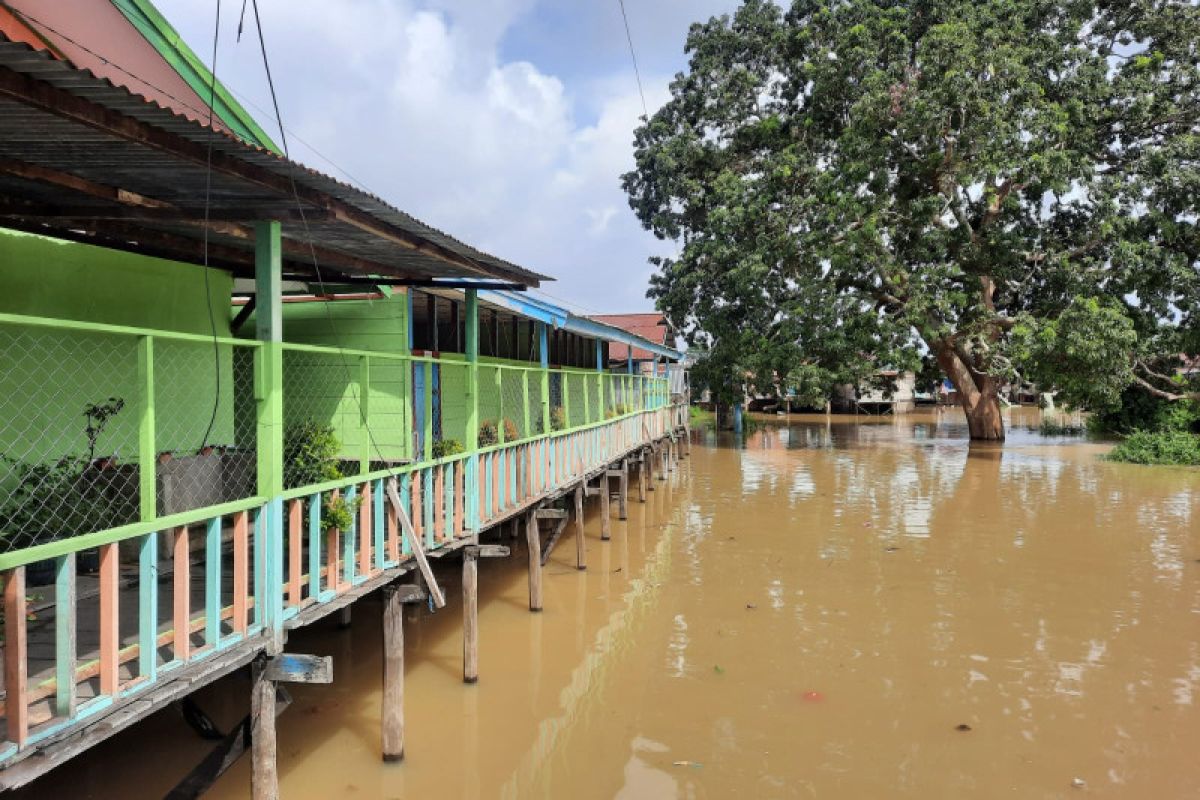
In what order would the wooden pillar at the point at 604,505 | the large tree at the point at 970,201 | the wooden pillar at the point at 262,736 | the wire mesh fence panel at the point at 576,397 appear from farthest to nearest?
the large tree at the point at 970,201 → the wire mesh fence panel at the point at 576,397 → the wooden pillar at the point at 604,505 → the wooden pillar at the point at 262,736

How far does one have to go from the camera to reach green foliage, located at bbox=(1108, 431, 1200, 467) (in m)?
23.0

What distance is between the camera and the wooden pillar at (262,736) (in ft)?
13.5

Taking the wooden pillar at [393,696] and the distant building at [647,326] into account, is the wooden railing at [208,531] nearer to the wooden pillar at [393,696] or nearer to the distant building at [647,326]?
the wooden pillar at [393,696]

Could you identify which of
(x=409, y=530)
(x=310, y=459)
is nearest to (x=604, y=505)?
(x=409, y=530)

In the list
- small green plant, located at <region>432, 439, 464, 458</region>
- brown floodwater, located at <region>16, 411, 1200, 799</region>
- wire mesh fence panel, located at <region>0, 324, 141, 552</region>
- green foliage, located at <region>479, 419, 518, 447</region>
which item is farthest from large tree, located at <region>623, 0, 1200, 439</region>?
wire mesh fence panel, located at <region>0, 324, 141, 552</region>

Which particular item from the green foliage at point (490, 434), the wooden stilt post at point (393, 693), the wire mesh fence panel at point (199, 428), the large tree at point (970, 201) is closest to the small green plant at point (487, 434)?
the green foliage at point (490, 434)

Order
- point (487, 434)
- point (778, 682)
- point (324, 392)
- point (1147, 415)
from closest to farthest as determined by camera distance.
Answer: point (778, 682), point (324, 392), point (487, 434), point (1147, 415)

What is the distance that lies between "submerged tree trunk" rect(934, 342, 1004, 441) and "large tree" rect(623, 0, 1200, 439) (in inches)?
29.7

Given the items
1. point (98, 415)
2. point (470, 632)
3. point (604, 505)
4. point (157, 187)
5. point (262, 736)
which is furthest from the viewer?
point (604, 505)

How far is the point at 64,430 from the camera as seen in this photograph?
6133mm

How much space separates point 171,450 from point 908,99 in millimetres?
21083

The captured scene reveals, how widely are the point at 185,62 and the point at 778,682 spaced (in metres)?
8.65

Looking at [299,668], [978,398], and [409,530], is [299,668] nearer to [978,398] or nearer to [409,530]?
[409,530]

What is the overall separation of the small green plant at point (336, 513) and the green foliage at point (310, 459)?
305mm
